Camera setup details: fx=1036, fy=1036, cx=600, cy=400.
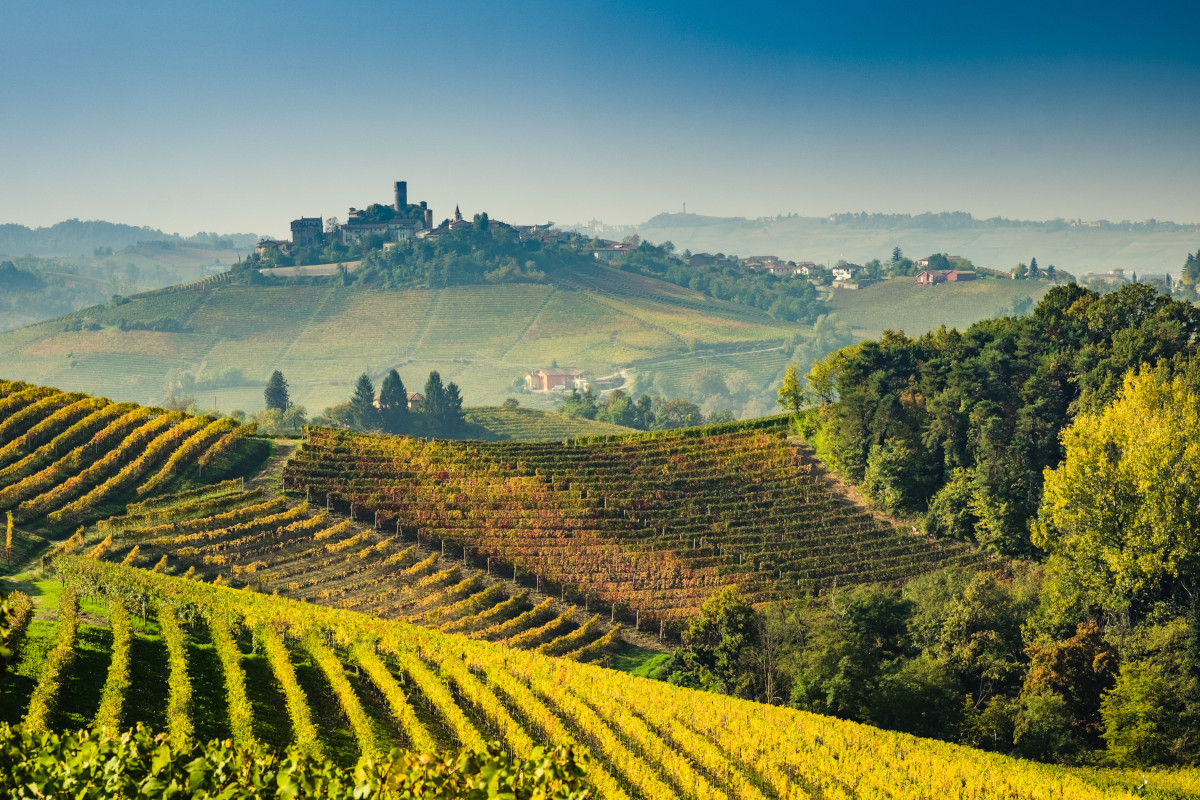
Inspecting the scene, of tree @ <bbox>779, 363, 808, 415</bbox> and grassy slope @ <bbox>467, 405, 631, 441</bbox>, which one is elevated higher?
tree @ <bbox>779, 363, 808, 415</bbox>

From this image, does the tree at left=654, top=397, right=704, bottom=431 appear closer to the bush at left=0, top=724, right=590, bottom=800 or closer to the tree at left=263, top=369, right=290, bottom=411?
the tree at left=263, top=369, right=290, bottom=411

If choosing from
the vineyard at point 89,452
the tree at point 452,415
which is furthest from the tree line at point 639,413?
the vineyard at point 89,452

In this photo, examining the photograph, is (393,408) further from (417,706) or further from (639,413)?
(417,706)

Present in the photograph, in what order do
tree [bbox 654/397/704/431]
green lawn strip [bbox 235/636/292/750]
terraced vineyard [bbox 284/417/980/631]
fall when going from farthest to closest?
1. tree [bbox 654/397/704/431]
2. terraced vineyard [bbox 284/417/980/631]
3. green lawn strip [bbox 235/636/292/750]

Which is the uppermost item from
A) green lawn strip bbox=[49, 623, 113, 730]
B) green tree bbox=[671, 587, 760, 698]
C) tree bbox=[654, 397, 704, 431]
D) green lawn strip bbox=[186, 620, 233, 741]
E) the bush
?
the bush

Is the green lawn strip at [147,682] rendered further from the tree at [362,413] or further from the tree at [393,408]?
the tree at [393,408]

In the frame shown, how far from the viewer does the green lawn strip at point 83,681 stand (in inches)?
824

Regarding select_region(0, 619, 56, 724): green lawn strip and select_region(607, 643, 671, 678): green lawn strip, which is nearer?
select_region(0, 619, 56, 724): green lawn strip

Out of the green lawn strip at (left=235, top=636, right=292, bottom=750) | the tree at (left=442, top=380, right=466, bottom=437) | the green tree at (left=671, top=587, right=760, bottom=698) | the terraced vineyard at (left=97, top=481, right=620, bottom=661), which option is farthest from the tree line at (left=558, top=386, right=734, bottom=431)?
the green lawn strip at (left=235, top=636, right=292, bottom=750)

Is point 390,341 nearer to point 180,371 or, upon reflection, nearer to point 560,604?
point 180,371

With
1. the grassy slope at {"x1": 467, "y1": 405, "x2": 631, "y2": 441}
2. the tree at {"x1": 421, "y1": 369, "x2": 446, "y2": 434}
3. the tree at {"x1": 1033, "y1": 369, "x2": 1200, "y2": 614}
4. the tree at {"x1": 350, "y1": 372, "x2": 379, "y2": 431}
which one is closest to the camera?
the tree at {"x1": 1033, "y1": 369, "x2": 1200, "y2": 614}

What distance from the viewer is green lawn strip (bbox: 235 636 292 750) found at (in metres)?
22.7

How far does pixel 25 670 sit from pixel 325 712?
259 inches

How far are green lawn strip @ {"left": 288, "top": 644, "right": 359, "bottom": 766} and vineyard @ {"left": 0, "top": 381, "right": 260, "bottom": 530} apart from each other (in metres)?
15.7
